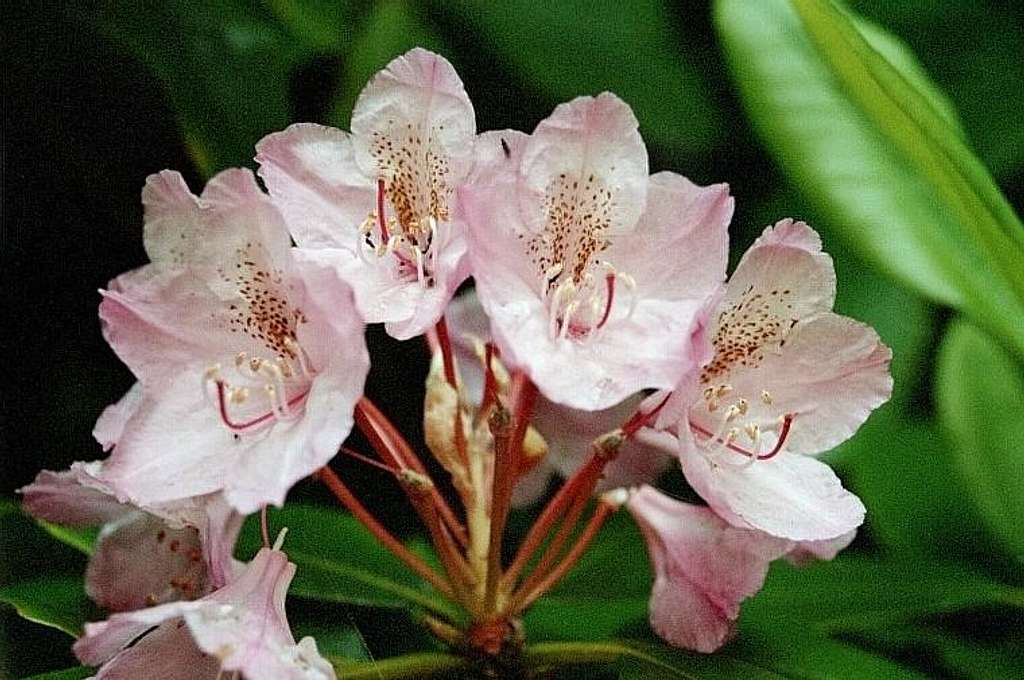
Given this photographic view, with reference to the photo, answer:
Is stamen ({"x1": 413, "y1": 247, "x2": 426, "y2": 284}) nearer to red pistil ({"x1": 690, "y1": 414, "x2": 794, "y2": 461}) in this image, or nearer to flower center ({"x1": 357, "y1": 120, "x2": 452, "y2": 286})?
flower center ({"x1": 357, "y1": 120, "x2": 452, "y2": 286})

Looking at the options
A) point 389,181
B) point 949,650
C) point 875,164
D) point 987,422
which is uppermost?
point 389,181

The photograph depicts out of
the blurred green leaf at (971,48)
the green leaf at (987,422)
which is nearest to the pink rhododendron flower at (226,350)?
the green leaf at (987,422)

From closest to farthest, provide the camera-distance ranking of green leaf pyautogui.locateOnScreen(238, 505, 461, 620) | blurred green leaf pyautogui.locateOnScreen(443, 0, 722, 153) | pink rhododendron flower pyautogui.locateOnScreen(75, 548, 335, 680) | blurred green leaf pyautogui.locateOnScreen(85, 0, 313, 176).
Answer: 1. pink rhododendron flower pyautogui.locateOnScreen(75, 548, 335, 680)
2. green leaf pyautogui.locateOnScreen(238, 505, 461, 620)
3. blurred green leaf pyautogui.locateOnScreen(85, 0, 313, 176)
4. blurred green leaf pyautogui.locateOnScreen(443, 0, 722, 153)

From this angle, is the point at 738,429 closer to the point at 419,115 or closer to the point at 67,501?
the point at 419,115

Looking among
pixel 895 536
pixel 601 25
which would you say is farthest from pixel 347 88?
pixel 895 536

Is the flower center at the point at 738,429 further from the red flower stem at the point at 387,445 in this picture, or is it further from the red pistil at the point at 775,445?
the red flower stem at the point at 387,445

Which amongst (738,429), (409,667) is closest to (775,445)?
(738,429)

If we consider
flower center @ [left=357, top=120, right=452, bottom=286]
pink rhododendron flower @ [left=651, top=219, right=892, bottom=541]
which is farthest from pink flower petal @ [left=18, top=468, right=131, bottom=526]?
pink rhododendron flower @ [left=651, top=219, right=892, bottom=541]
